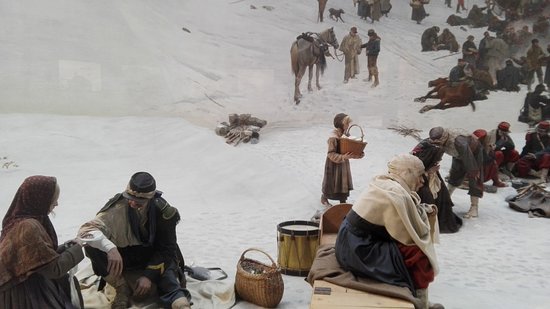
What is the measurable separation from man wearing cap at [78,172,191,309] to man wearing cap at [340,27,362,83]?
9094 millimetres

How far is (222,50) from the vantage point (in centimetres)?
1234

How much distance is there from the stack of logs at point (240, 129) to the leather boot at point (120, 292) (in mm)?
6985

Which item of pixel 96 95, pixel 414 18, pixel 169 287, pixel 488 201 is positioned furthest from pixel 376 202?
pixel 414 18

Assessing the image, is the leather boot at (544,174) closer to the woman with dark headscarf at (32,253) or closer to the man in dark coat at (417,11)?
the man in dark coat at (417,11)

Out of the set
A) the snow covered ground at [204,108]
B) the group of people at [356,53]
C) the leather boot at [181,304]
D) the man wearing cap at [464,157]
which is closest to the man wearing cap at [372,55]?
the group of people at [356,53]

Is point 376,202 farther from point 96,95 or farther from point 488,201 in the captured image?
point 96,95

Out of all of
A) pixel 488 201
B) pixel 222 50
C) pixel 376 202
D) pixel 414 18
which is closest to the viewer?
pixel 376 202

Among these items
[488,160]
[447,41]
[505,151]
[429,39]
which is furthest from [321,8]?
[488,160]

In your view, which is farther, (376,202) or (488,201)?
(488,201)

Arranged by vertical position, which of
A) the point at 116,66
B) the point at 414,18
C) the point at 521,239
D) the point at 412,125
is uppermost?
the point at 414,18

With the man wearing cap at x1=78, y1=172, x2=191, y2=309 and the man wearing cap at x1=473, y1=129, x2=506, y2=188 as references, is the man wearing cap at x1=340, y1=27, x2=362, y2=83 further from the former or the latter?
the man wearing cap at x1=78, y1=172, x2=191, y2=309

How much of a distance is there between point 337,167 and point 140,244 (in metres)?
3.78

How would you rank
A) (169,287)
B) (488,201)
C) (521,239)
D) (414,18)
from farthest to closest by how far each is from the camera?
(414,18) < (488,201) < (521,239) < (169,287)

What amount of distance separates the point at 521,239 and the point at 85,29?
9.35m
